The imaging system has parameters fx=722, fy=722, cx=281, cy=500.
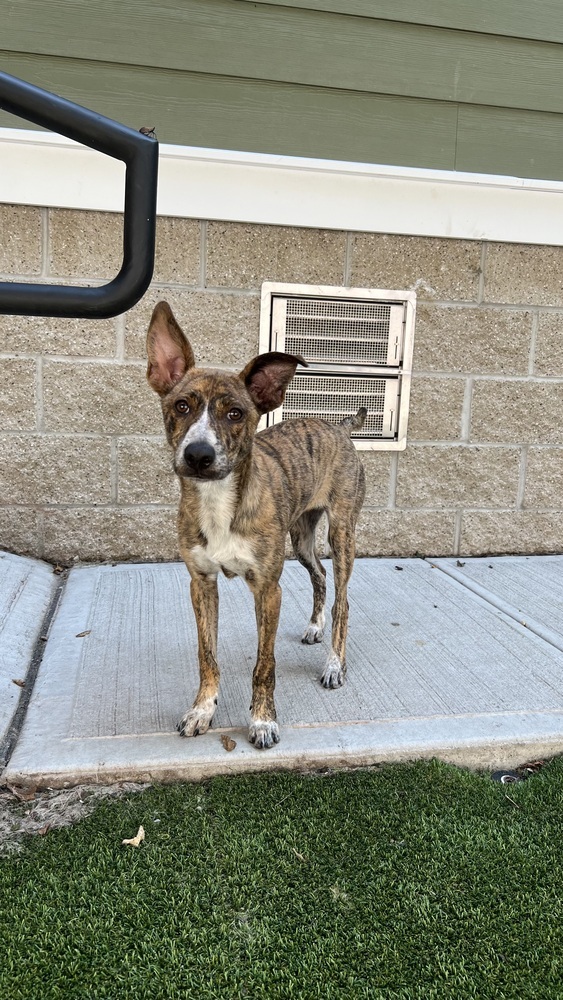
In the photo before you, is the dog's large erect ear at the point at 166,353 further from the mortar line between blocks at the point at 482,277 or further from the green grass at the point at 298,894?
the mortar line between blocks at the point at 482,277

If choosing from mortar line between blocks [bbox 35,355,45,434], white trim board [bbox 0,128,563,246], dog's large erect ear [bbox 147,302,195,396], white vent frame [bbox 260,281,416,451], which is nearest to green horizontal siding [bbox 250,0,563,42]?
white trim board [bbox 0,128,563,246]

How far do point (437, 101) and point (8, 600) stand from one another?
4.02m

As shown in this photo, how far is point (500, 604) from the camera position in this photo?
13.8 ft

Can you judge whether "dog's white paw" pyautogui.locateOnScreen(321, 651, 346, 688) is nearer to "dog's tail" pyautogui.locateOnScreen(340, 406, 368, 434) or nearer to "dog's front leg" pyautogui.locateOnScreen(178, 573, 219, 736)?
"dog's front leg" pyautogui.locateOnScreen(178, 573, 219, 736)

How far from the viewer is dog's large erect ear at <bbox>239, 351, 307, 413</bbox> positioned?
2.57 metres

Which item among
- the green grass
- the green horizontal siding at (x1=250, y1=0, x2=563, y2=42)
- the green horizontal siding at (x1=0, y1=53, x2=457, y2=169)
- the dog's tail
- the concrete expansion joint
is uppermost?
the green horizontal siding at (x1=250, y1=0, x2=563, y2=42)

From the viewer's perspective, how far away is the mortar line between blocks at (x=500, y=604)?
12.2 ft

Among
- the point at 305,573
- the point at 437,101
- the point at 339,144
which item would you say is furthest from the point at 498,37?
the point at 305,573

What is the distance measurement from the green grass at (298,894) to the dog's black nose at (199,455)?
1110 mm

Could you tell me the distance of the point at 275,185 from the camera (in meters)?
4.45

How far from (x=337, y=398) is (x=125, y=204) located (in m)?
3.89

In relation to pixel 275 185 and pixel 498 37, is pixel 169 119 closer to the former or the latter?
pixel 275 185

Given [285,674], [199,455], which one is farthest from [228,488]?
[285,674]

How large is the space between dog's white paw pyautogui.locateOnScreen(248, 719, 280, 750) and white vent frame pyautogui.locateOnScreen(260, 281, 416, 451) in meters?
2.49
